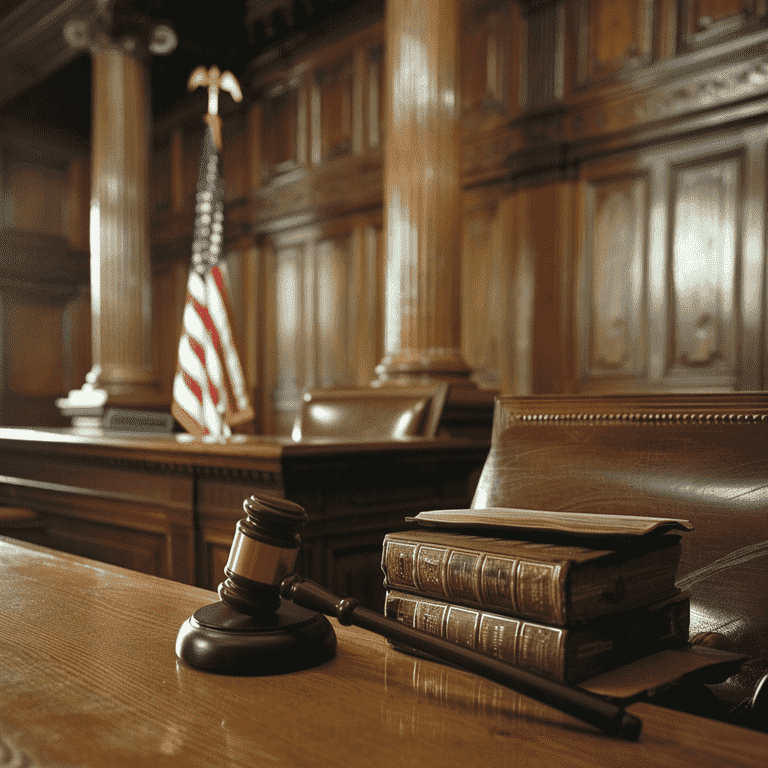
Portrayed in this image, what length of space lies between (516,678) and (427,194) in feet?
10.8

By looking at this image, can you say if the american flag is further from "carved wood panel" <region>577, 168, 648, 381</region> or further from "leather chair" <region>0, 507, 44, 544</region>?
"carved wood panel" <region>577, 168, 648, 381</region>

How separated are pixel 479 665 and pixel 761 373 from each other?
12.6ft

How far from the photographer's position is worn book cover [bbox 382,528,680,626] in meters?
0.70

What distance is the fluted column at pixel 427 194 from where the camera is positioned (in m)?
3.71

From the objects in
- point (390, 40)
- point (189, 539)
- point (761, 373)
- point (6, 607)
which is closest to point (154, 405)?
point (390, 40)

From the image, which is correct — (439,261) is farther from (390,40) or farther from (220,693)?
(220,693)

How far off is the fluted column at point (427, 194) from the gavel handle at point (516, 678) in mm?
2962

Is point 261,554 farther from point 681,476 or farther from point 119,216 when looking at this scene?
point 119,216

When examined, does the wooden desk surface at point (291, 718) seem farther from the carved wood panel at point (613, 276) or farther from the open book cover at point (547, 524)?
the carved wood panel at point (613, 276)

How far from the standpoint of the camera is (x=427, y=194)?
3.70m

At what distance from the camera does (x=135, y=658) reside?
0.80 meters

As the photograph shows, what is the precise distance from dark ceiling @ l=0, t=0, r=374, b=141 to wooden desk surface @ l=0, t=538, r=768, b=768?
6.11 metres

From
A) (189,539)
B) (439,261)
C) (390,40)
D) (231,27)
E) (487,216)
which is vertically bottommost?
(189,539)

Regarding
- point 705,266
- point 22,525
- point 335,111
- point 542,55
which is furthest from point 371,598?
point 335,111
